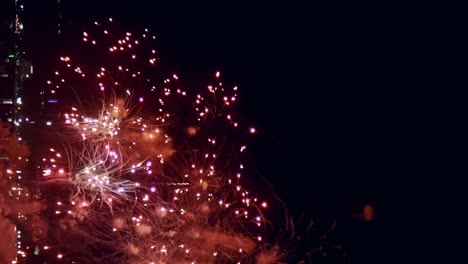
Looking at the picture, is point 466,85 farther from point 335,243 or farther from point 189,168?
point 189,168

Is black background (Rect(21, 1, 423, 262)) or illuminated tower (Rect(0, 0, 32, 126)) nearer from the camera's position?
black background (Rect(21, 1, 423, 262))

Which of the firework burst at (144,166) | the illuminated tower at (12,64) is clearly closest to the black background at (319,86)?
the firework burst at (144,166)

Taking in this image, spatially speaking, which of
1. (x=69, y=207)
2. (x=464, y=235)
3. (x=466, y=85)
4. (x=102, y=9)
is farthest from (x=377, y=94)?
(x=69, y=207)

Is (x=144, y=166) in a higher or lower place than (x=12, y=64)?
lower

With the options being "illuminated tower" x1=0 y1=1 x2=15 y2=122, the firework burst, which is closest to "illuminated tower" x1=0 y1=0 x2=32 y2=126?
"illuminated tower" x1=0 y1=1 x2=15 y2=122

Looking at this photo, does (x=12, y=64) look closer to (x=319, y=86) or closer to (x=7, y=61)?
(x=7, y=61)

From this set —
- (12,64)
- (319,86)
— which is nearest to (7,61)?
(12,64)

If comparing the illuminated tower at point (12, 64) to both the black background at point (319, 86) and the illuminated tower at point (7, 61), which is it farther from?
the black background at point (319, 86)

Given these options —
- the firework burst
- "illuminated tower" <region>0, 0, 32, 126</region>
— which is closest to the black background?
the firework burst

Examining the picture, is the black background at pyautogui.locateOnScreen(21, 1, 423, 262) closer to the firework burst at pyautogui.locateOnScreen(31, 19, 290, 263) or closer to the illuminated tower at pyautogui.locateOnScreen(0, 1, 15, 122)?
the firework burst at pyautogui.locateOnScreen(31, 19, 290, 263)

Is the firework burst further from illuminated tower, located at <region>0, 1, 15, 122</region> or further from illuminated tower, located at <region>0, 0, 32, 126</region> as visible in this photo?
illuminated tower, located at <region>0, 1, 15, 122</region>

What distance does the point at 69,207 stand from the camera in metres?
4.05

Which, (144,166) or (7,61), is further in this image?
(7,61)

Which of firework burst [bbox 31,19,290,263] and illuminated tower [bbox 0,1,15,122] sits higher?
illuminated tower [bbox 0,1,15,122]
